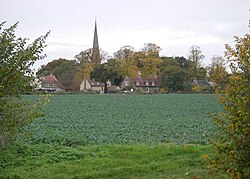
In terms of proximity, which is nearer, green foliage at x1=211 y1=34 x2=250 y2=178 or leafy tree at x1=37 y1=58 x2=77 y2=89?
green foliage at x1=211 y1=34 x2=250 y2=178

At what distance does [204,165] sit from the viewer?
8008mm

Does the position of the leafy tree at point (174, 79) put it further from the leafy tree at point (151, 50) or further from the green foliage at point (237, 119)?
the green foliage at point (237, 119)

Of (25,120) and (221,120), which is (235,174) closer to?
(221,120)

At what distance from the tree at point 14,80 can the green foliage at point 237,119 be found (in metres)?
2.86

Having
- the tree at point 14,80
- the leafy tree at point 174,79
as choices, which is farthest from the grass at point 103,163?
the leafy tree at point 174,79

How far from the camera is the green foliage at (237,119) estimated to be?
3.67 metres

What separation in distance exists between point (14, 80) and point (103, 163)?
413 centimetres

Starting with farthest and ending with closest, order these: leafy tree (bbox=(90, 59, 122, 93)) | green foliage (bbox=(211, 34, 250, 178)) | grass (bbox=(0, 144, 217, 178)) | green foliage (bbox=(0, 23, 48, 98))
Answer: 1. leafy tree (bbox=(90, 59, 122, 93))
2. grass (bbox=(0, 144, 217, 178))
3. green foliage (bbox=(0, 23, 48, 98))
4. green foliage (bbox=(211, 34, 250, 178))

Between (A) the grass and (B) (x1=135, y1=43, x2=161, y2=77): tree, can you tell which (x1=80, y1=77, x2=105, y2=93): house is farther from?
(A) the grass

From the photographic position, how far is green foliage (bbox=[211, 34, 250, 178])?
145 inches

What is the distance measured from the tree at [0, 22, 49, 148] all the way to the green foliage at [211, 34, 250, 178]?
2861 mm

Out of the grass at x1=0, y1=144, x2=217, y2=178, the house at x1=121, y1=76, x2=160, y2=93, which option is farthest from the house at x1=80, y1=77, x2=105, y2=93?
the grass at x1=0, y1=144, x2=217, y2=178

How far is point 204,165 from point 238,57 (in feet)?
15.4

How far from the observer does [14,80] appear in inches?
190
